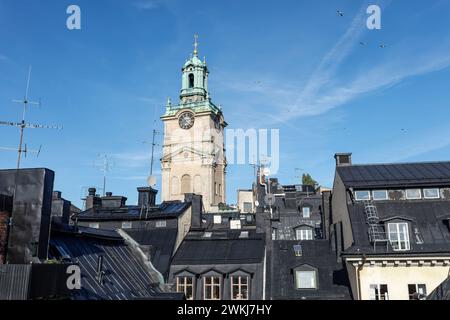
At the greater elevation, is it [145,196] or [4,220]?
[145,196]

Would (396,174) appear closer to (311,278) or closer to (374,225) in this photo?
(374,225)

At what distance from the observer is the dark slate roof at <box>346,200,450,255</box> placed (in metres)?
25.8

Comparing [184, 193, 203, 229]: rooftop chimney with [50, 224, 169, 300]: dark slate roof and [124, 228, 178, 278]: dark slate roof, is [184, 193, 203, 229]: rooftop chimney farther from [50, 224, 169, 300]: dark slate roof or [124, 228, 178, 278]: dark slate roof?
[50, 224, 169, 300]: dark slate roof

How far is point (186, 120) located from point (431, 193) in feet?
236

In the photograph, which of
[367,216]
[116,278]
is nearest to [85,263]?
[116,278]

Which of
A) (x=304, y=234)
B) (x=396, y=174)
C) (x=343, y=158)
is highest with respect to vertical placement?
(x=343, y=158)

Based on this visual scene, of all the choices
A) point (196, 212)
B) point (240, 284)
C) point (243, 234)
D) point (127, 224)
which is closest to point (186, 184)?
point (196, 212)

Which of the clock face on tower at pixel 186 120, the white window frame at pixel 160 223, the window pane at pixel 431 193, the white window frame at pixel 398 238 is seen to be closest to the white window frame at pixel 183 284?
the white window frame at pixel 160 223

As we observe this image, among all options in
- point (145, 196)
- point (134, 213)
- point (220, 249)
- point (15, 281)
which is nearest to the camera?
point (15, 281)

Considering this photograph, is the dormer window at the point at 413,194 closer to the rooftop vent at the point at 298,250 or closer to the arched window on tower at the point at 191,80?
the rooftop vent at the point at 298,250

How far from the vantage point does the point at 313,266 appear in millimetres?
31281

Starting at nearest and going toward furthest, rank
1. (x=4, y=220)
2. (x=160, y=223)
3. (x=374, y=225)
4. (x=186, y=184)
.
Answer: (x=4, y=220)
(x=374, y=225)
(x=160, y=223)
(x=186, y=184)

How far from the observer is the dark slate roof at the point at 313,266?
96.3ft

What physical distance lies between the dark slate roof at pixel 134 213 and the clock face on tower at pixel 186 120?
54267 millimetres
